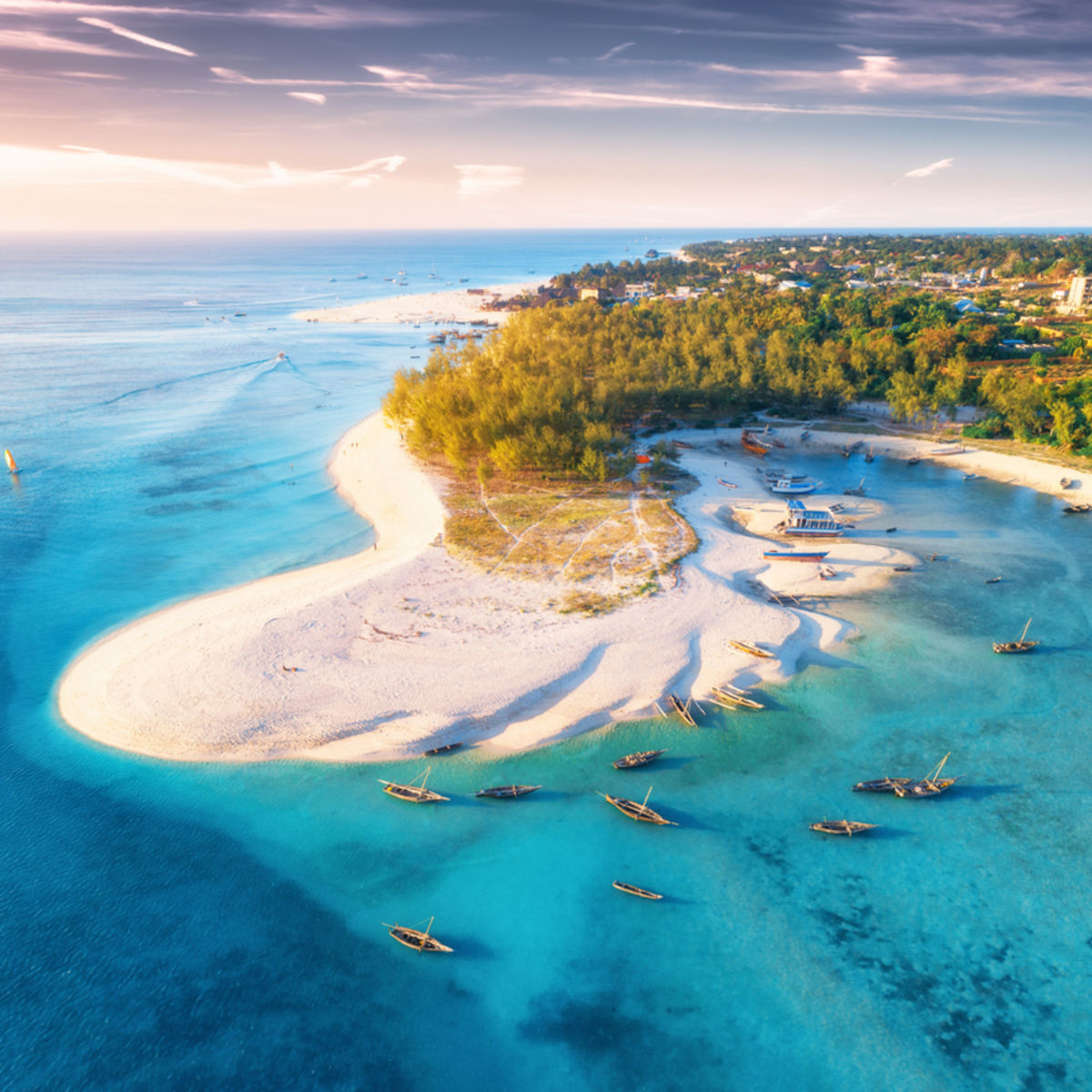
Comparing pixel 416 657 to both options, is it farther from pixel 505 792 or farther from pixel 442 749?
pixel 505 792

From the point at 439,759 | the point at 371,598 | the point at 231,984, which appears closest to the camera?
the point at 231,984

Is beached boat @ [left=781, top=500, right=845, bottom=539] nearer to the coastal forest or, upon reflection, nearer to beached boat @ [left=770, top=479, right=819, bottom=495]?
beached boat @ [left=770, top=479, right=819, bottom=495]

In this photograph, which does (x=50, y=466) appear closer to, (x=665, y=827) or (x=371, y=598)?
(x=371, y=598)

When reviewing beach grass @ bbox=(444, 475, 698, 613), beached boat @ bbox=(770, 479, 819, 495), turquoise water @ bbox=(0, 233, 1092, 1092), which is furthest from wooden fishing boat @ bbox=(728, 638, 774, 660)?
beached boat @ bbox=(770, 479, 819, 495)

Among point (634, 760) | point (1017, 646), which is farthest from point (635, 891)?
point (1017, 646)

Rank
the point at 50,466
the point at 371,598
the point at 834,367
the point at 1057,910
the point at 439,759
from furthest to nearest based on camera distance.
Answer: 1. the point at 834,367
2. the point at 50,466
3. the point at 371,598
4. the point at 439,759
5. the point at 1057,910

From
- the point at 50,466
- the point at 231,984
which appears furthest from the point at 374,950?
the point at 50,466
